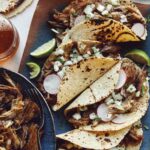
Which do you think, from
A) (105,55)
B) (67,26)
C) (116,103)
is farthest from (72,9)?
(116,103)

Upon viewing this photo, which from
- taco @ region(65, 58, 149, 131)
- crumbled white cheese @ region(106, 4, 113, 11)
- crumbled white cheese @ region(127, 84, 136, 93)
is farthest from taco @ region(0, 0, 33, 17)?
crumbled white cheese @ region(127, 84, 136, 93)

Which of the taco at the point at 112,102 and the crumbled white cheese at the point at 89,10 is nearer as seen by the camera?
the taco at the point at 112,102

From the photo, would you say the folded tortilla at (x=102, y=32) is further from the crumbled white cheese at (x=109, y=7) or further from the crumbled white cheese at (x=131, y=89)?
the crumbled white cheese at (x=131, y=89)

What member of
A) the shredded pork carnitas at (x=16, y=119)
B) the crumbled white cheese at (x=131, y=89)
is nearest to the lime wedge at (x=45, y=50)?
the shredded pork carnitas at (x=16, y=119)

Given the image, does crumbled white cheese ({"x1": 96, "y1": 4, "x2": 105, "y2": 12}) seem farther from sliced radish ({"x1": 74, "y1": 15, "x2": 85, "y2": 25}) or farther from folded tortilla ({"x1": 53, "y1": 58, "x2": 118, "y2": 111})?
folded tortilla ({"x1": 53, "y1": 58, "x2": 118, "y2": 111})

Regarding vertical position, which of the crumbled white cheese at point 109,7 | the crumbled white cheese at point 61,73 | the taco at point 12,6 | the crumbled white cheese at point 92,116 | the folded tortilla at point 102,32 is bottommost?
the crumbled white cheese at point 92,116

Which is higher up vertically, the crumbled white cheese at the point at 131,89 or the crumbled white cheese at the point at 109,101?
the crumbled white cheese at the point at 131,89
